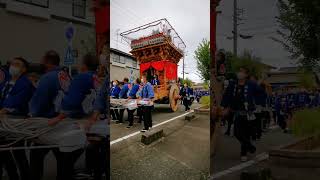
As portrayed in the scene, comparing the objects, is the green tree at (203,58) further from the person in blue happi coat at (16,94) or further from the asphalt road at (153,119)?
the person in blue happi coat at (16,94)

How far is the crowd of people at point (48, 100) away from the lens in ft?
6.07

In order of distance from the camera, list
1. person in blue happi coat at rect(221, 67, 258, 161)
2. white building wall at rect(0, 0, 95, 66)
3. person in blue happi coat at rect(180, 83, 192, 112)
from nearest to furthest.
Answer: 1. white building wall at rect(0, 0, 95, 66)
2. person in blue happi coat at rect(180, 83, 192, 112)
3. person in blue happi coat at rect(221, 67, 258, 161)

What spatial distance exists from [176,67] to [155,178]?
24.7 inches

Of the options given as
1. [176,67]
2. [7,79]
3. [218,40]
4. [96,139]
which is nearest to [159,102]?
[176,67]

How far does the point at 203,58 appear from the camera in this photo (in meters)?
2.23

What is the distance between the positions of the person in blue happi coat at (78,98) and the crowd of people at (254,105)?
0.86 metres

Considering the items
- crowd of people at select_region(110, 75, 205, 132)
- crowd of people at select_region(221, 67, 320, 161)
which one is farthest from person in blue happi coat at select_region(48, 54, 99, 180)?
crowd of people at select_region(221, 67, 320, 161)

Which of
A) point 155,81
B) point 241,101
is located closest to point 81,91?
point 155,81

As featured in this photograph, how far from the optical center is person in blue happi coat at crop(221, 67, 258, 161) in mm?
2424

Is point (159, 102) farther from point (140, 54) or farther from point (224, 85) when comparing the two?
point (224, 85)

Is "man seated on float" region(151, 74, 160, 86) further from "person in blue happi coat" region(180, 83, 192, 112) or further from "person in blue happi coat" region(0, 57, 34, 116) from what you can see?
"person in blue happi coat" region(0, 57, 34, 116)

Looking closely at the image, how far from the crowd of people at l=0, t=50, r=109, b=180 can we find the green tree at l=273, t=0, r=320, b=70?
1.30 m

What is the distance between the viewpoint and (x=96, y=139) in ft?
6.64

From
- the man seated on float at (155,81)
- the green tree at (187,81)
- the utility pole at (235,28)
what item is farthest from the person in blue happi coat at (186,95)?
the utility pole at (235,28)
